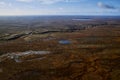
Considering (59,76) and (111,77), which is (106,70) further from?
(59,76)

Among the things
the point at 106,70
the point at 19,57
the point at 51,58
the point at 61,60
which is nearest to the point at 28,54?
the point at 19,57

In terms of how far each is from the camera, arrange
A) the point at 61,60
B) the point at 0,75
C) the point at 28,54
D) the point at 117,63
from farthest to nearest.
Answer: the point at 28,54 → the point at 61,60 → the point at 117,63 → the point at 0,75

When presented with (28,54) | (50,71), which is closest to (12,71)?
(50,71)

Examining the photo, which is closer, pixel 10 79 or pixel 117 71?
pixel 10 79

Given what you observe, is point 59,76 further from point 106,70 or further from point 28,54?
point 28,54

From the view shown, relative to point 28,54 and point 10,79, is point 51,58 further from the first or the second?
point 10,79

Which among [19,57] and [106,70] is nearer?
[106,70]

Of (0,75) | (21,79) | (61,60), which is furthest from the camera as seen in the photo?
(61,60)

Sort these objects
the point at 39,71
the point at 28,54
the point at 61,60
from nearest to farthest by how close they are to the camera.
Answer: the point at 39,71 < the point at 61,60 < the point at 28,54

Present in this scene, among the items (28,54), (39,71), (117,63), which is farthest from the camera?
(28,54)
